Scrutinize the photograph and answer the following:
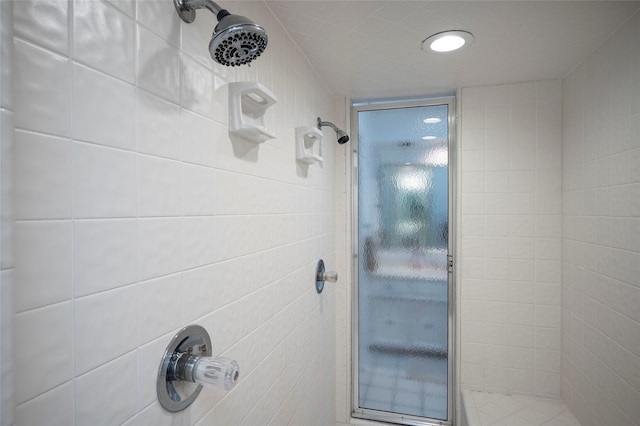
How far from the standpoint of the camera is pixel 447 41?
1346 mm

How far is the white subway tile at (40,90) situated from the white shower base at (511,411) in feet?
6.75

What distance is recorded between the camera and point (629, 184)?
1188 mm

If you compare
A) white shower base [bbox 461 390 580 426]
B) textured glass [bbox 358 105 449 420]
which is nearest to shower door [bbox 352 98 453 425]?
textured glass [bbox 358 105 449 420]

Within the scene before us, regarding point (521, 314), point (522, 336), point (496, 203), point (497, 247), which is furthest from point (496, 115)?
point (522, 336)

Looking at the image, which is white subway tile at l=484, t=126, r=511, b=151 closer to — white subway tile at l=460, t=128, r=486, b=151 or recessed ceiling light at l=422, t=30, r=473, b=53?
white subway tile at l=460, t=128, r=486, b=151

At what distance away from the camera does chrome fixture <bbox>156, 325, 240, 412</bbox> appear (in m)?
0.62

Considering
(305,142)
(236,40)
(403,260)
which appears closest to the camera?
(236,40)

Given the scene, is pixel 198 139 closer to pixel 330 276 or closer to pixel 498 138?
pixel 330 276

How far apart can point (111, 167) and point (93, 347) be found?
29cm

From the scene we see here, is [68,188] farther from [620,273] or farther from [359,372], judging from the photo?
[359,372]

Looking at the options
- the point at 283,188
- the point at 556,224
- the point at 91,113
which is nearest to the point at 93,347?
the point at 91,113

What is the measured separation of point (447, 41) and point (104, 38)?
1.33 m

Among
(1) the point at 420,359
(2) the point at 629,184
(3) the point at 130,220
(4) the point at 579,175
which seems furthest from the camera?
(1) the point at 420,359

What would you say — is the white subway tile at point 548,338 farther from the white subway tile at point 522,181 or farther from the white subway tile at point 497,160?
the white subway tile at point 497,160
